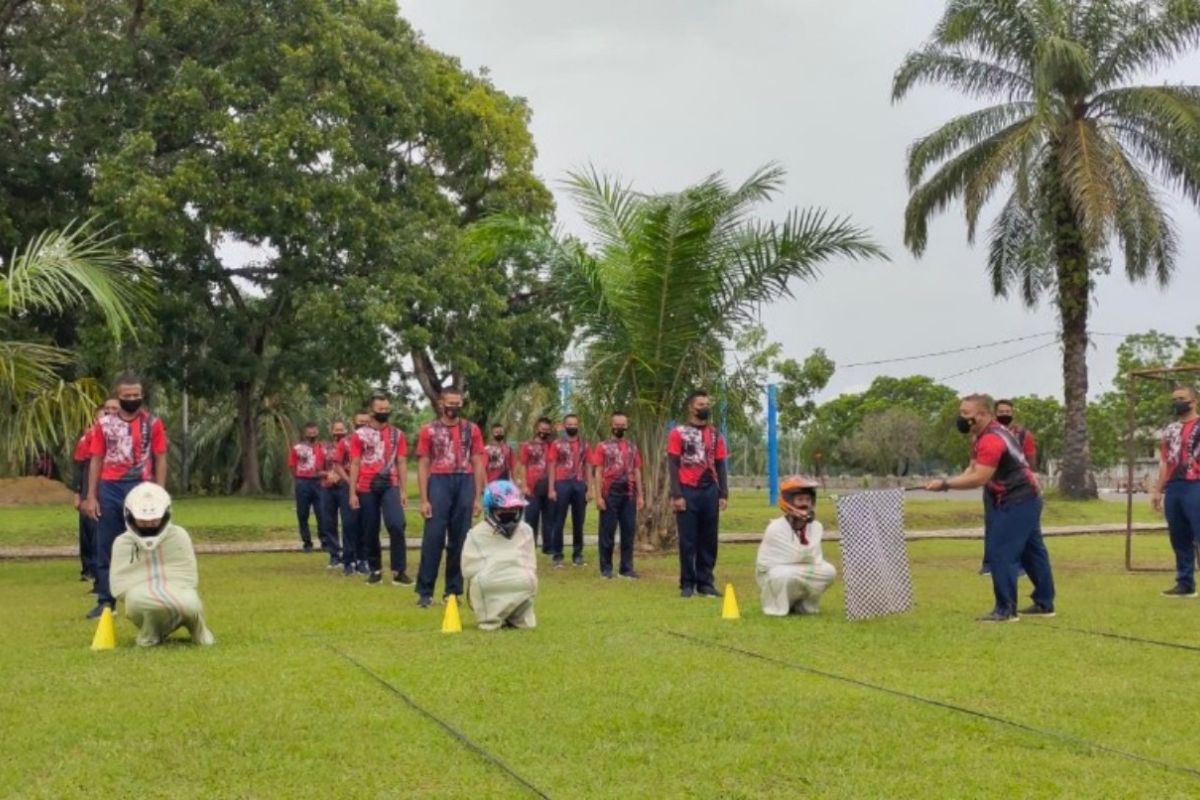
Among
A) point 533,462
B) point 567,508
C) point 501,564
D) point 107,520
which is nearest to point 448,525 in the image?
point 501,564

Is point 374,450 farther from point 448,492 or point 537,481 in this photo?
point 537,481

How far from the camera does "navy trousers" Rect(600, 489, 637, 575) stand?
16000mm

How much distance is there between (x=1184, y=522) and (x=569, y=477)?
26.8 feet

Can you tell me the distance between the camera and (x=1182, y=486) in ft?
42.9

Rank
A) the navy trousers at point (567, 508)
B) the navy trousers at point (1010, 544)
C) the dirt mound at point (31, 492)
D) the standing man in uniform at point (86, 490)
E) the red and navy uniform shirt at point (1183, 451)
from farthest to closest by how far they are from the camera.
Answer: the dirt mound at point (31, 492)
the navy trousers at point (567, 508)
the red and navy uniform shirt at point (1183, 451)
the standing man in uniform at point (86, 490)
the navy trousers at point (1010, 544)

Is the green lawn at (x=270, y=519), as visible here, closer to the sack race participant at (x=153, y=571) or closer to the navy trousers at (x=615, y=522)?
the navy trousers at (x=615, y=522)

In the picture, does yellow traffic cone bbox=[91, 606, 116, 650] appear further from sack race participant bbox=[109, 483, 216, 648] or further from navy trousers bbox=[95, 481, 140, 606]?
navy trousers bbox=[95, 481, 140, 606]

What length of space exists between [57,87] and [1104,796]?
26.8 m

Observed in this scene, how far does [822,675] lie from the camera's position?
806 centimetres

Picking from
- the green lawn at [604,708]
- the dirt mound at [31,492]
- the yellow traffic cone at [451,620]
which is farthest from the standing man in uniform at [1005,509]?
the dirt mound at [31,492]

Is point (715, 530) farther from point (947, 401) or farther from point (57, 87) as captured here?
point (947, 401)

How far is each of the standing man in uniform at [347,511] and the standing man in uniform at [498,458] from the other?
2056 mm

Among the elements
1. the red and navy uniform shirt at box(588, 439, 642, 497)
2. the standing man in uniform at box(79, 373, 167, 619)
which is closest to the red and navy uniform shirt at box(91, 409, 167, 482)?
the standing man in uniform at box(79, 373, 167, 619)

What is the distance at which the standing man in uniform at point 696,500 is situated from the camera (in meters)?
13.1
